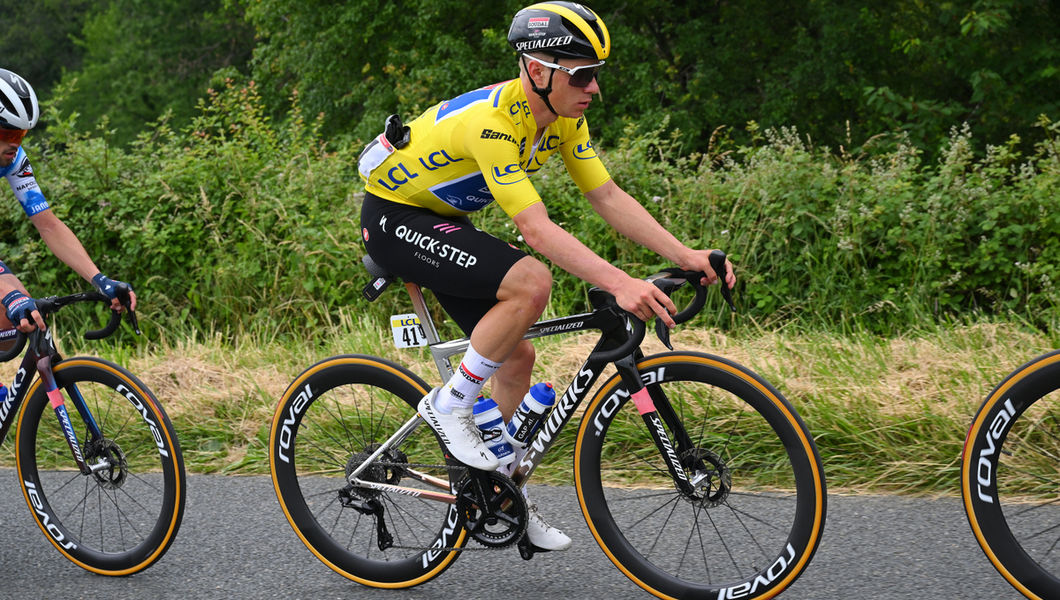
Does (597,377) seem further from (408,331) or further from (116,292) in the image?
(116,292)

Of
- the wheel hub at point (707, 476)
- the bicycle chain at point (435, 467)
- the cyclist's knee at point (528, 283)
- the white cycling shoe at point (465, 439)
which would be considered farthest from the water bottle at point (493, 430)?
the wheel hub at point (707, 476)

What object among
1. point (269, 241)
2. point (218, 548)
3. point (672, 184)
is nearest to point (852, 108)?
point (672, 184)

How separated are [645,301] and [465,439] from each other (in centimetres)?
88

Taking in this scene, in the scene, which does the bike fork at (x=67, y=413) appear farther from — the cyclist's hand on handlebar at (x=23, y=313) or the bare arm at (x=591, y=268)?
the bare arm at (x=591, y=268)

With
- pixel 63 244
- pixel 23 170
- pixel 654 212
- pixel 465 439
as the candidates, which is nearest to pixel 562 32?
pixel 465 439

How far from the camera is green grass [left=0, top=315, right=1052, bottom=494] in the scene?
15.7 feet

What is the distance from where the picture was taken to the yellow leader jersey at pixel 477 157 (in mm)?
3389

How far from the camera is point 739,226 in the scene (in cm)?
759

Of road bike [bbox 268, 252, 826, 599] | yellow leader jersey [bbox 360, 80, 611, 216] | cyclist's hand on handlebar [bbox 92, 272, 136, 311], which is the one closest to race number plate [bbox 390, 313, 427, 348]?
road bike [bbox 268, 252, 826, 599]

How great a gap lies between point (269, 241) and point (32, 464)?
4071mm

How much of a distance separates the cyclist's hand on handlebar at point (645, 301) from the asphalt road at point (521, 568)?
1.15 m

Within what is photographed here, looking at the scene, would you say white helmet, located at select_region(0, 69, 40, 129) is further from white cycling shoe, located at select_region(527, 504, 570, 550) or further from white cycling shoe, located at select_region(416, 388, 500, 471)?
white cycling shoe, located at select_region(527, 504, 570, 550)

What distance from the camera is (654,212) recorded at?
792cm

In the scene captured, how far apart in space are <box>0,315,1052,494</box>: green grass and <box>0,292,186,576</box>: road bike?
1.11 meters
